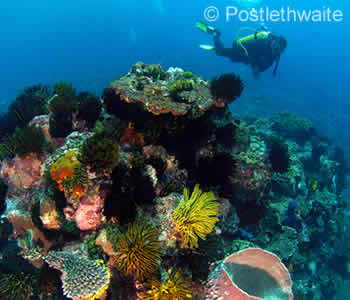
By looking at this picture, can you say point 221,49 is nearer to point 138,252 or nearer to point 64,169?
point 64,169

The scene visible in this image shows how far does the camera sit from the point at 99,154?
4.37 metres

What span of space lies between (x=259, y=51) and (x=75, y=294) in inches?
571

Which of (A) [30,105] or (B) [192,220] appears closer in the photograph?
(B) [192,220]

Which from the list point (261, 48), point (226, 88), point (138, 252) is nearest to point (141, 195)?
point (138, 252)

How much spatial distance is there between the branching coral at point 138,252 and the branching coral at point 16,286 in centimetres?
221

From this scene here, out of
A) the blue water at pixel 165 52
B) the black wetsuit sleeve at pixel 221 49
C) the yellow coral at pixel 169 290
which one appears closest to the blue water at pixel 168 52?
the blue water at pixel 165 52

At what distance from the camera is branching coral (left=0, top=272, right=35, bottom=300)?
175 inches

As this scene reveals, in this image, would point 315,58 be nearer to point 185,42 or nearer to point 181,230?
point 185,42

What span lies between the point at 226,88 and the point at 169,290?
5.47m

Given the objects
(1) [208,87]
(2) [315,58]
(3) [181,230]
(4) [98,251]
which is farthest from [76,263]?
(2) [315,58]

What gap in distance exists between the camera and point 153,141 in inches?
244

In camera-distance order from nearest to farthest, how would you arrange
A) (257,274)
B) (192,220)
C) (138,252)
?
(138,252) → (192,220) → (257,274)

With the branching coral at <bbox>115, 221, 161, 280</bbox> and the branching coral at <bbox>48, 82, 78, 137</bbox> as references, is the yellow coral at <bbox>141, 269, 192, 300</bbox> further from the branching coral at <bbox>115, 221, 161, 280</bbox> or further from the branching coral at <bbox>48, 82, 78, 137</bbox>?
the branching coral at <bbox>48, 82, 78, 137</bbox>

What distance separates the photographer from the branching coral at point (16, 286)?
175 inches
